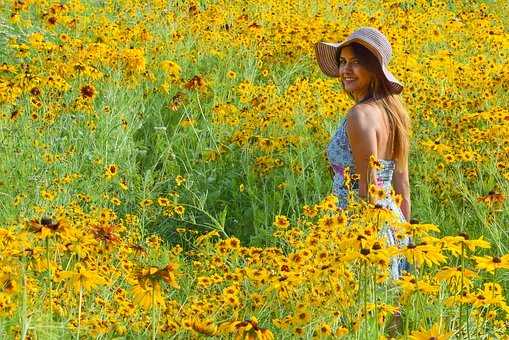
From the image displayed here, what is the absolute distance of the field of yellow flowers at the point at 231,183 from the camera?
275 centimetres

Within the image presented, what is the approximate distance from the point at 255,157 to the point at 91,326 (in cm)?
260

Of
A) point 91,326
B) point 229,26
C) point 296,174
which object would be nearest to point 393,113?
point 296,174

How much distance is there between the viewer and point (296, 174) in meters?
5.18

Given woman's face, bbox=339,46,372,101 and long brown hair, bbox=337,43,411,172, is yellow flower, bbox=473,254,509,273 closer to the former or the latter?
long brown hair, bbox=337,43,411,172

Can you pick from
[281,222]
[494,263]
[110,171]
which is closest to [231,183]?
[110,171]

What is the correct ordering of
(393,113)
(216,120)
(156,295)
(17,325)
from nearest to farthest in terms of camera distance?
(156,295), (17,325), (393,113), (216,120)

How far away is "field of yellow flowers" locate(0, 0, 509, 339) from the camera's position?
2.75 m

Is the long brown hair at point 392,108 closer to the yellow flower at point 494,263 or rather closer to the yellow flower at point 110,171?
the yellow flower at point 110,171

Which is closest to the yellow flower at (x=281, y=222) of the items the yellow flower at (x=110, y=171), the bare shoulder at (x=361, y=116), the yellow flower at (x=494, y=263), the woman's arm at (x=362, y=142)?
the woman's arm at (x=362, y=142)

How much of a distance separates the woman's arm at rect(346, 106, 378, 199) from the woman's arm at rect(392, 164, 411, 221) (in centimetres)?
30

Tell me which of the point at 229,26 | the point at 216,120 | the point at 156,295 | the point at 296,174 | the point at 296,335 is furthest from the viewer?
the point at 229,26

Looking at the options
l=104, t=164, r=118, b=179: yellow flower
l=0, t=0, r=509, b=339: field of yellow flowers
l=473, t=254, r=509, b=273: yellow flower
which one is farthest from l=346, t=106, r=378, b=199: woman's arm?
l=473, t=254, r=509, b=273: yellow flower

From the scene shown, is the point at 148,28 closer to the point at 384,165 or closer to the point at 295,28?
the point at 295,28

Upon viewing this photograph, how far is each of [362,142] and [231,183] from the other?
136 centimetres
